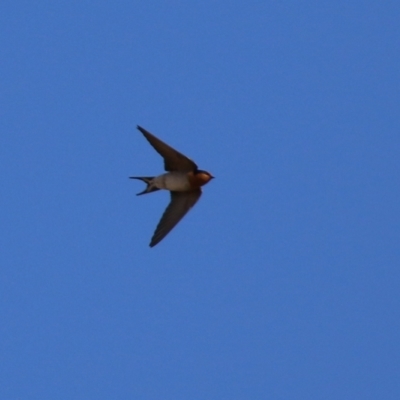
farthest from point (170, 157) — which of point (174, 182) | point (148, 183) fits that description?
point (148, 183)

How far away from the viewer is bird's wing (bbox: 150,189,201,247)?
45.6 ft

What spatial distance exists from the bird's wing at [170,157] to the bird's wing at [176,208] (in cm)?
27

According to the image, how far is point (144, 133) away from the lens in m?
13.5

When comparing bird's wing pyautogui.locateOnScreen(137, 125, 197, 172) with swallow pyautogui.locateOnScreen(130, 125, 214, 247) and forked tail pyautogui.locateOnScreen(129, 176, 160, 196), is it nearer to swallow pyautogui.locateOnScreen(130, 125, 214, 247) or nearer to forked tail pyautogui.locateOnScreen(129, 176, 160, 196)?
swallow pyautogui.locateOnScreen(130, 125, 214, 247)

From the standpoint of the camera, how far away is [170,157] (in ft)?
44.7

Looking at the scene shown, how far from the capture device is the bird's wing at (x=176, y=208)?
13.9 m

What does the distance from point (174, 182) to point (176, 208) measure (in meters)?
0.28

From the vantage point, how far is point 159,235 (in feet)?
45.4

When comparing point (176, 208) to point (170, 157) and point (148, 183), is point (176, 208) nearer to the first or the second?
point (148, 183)

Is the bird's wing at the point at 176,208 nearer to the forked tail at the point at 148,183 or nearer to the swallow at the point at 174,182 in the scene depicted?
the swallow at the point at 174,182

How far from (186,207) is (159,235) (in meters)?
0.32

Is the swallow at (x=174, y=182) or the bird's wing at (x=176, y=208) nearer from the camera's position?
the swallow at (x=174, y=182)

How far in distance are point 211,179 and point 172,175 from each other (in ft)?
1.04

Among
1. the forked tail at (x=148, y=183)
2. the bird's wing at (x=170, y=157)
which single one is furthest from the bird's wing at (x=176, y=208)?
the bird's wing at (x=170, y=157)
